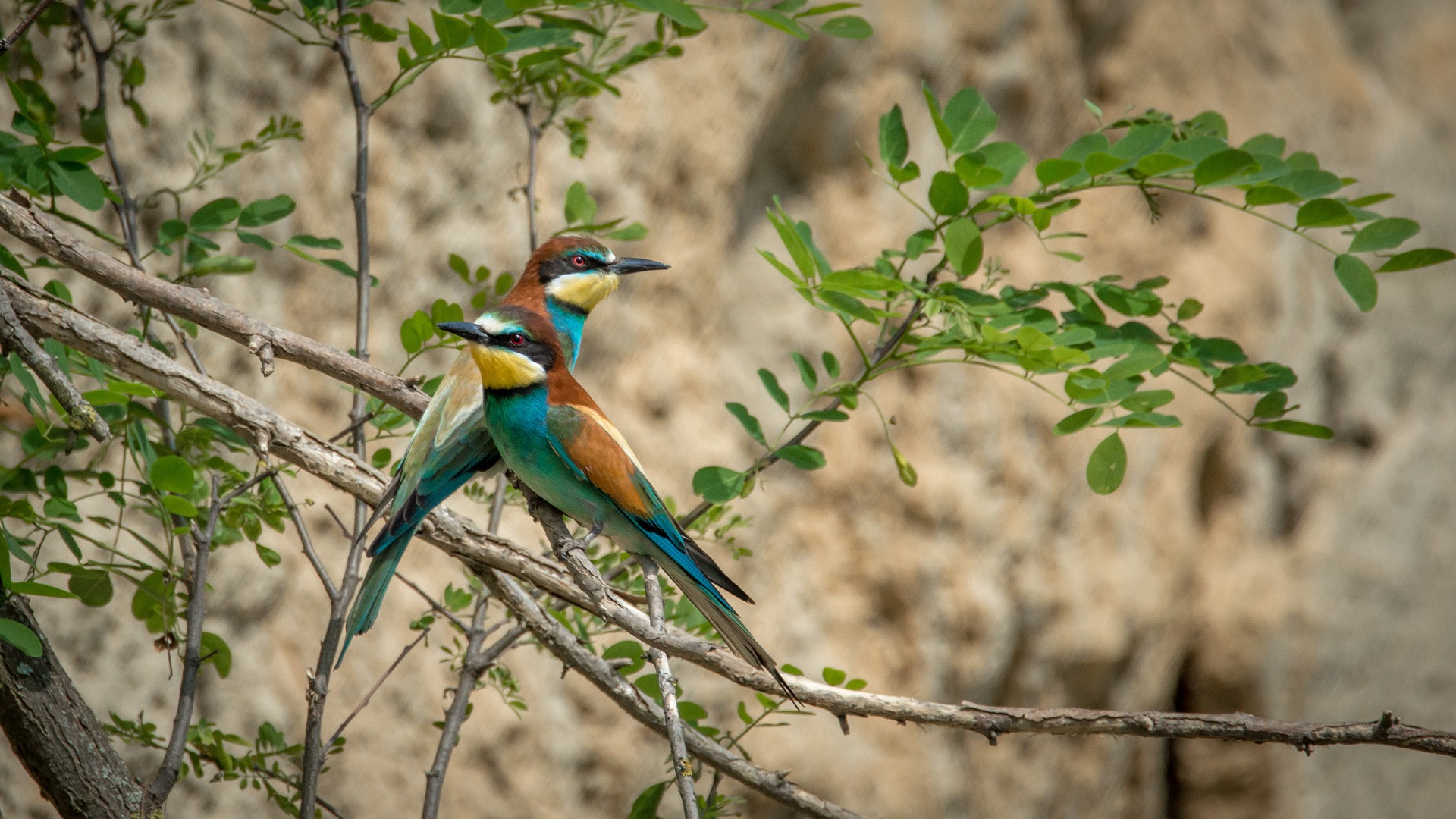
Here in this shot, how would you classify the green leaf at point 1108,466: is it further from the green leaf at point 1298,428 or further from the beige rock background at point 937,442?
the beige rock background at point 937,442

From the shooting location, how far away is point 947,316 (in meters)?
1.66

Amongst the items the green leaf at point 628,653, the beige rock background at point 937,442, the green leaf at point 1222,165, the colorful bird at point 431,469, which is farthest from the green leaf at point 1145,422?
the beige rock background at point 937,442

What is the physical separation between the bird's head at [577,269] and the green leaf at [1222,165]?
1122 mm

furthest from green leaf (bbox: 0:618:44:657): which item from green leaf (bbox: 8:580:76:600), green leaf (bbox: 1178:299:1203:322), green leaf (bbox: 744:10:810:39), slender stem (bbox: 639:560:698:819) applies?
green leaf (bbox: 1178:299:1203:322)

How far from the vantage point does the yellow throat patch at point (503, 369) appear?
176 centimetres

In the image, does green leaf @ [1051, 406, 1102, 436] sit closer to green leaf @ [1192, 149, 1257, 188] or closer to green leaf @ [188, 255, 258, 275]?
green leaf @ [1192, 149, 1257, 188]

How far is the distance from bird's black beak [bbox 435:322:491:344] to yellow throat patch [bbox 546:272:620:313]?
62 cm

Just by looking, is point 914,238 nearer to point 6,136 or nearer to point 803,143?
point 6,136

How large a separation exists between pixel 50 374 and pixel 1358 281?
1811 millimetres

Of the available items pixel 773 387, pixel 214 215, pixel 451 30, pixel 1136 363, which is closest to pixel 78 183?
Answer: pixel 214 215

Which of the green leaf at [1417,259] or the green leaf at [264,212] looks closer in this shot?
the green leaf at [1417,259]

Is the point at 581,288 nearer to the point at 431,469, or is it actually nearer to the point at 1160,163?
the point at 431,469

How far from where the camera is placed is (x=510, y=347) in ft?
5.87

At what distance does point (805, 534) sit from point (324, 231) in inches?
61.5
